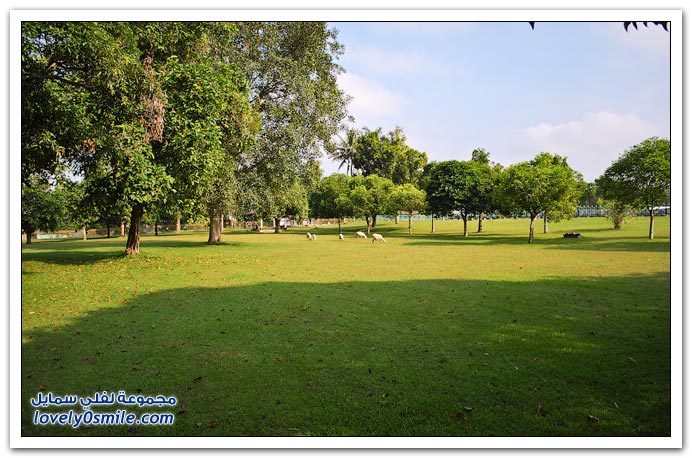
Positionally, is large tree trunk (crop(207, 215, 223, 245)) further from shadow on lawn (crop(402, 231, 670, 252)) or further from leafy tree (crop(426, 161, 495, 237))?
leafy tree (crop(426, 161, 495, 237))

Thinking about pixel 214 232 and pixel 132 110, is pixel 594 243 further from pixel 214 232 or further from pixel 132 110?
pixel 132 110

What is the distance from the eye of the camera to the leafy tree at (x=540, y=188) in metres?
33.1

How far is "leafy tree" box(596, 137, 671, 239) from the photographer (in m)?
28.6

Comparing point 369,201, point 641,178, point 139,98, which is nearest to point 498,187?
point 641,178

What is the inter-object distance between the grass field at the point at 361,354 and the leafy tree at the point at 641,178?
18650 millimetres

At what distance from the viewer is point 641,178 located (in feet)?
101

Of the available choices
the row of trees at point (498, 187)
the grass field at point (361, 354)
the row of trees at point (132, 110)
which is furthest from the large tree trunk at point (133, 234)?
the row of trees at point (498, 187)

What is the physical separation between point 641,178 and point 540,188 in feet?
21.5

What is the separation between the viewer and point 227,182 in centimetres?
2570

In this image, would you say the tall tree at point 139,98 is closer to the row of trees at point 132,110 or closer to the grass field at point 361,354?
the row of trees at point 132,110

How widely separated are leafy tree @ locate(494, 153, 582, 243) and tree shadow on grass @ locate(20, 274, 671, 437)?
941 inches

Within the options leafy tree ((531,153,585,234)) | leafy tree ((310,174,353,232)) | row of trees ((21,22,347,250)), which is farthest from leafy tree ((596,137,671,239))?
leafy tree ((310,174,353,232))
